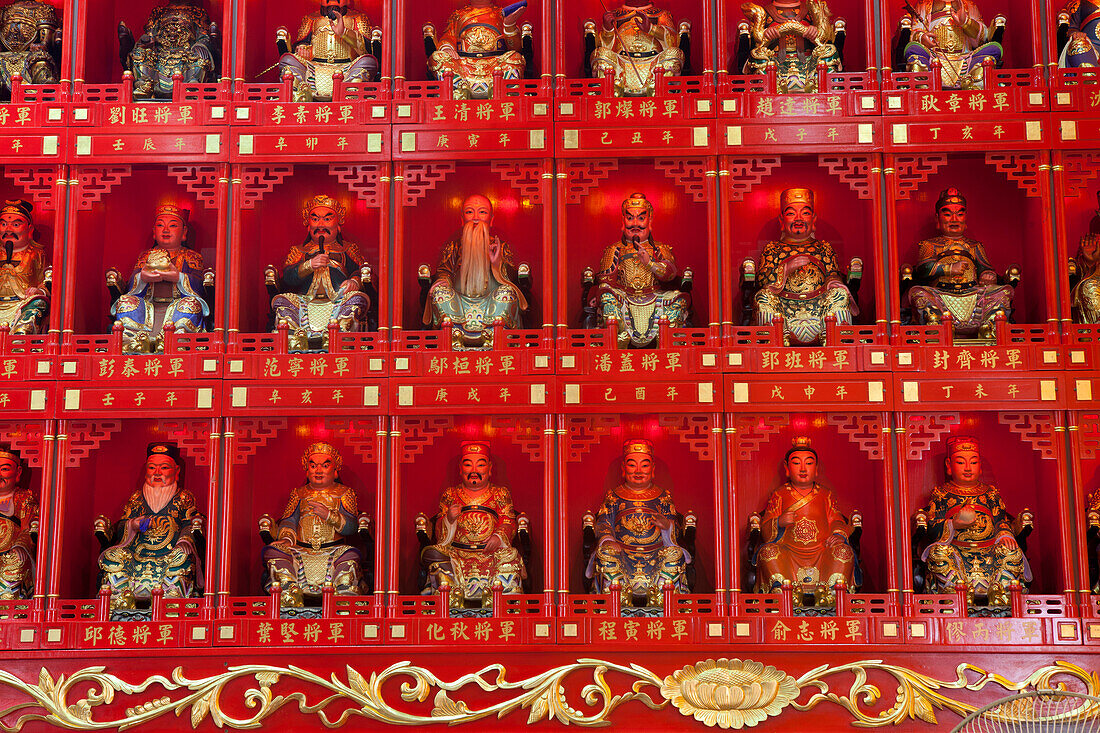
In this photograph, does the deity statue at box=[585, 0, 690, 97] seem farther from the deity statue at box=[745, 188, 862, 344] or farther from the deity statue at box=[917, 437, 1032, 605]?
the deity statue at box=[917, 437, 1032, 605]

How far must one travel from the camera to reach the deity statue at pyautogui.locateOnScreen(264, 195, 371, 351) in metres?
8.62

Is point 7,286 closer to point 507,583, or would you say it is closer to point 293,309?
point 293,309

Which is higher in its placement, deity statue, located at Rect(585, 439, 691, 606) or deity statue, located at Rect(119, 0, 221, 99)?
deity statue, located at Rect(119, 0, 221, 99)

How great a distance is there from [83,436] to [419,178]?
269 centimetres

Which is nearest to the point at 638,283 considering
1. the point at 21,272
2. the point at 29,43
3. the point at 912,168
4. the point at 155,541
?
the point at 912,168

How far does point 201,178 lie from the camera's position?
8.74 metres

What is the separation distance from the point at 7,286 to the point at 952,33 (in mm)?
6583

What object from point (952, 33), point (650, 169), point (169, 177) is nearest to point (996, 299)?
point (952, 33)

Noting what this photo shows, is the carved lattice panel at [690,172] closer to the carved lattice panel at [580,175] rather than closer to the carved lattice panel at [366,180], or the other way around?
the carved lattice panel at [580,175]

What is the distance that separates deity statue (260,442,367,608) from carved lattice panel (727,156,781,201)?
3.14m

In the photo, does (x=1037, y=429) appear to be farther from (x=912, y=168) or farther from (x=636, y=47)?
(x=636, y=47)

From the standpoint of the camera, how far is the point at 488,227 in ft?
29.5

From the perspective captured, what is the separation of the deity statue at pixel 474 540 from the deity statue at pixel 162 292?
6.55 ft

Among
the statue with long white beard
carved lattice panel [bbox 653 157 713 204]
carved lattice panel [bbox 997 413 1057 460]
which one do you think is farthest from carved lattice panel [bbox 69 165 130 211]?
carved lattice panel [bbox 997 413 1057 460]
